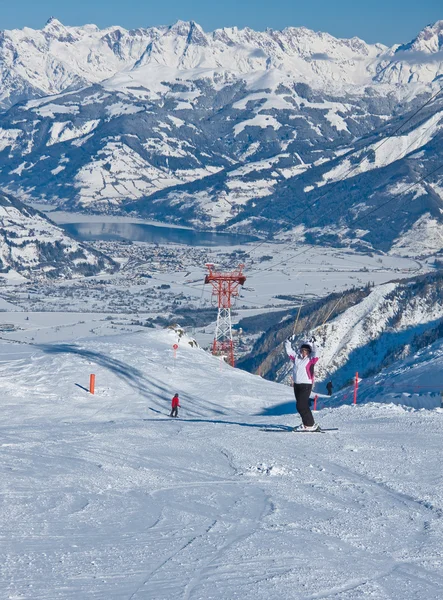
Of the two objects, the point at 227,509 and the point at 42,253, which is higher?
the point at 42,253

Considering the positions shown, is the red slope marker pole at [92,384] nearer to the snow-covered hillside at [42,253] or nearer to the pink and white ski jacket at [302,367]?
the pink and white ski jacket at [302,367]

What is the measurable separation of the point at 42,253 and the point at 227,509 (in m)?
149

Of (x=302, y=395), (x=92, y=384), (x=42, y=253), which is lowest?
(x=92, y=384)

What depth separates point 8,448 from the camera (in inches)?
493

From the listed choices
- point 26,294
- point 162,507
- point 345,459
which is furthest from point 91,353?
point 26,294

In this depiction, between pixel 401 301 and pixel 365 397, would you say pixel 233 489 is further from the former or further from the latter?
pixel 401 301

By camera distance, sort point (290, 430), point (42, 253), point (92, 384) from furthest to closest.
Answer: point (42, 253)
point (92, 384)
point (290, 430)

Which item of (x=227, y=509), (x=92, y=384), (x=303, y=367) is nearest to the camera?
(x=227, y=509)

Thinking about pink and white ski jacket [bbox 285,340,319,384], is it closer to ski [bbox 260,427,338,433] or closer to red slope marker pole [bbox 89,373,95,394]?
ski [bbox 260,427,338,433]

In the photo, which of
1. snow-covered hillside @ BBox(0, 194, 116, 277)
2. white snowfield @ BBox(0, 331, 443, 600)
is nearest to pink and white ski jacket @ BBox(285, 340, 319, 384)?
white snowfield @ BBox(0, 331, 443, 600)

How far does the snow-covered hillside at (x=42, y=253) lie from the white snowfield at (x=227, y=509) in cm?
13636

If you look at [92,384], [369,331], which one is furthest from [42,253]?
[92,384]

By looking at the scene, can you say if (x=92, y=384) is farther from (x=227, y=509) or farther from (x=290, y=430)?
(x=227, y=509)

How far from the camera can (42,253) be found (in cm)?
15500
